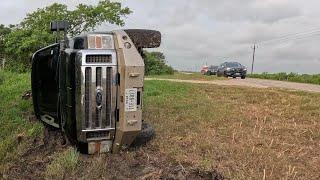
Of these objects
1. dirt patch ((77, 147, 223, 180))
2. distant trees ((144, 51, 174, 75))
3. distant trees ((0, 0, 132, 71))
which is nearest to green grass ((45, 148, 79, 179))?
dirt patch ((77, 147, 223, 180))

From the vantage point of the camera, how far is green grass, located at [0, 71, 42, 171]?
7.45 m

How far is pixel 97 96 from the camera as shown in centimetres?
627

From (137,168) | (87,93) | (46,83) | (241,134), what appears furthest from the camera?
(46,83)

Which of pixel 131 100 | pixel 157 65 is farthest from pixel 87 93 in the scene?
pixel 157 65

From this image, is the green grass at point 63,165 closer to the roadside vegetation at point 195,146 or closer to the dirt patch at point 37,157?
the roadside vegetation at point 195,146

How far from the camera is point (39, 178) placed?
605 centimetres

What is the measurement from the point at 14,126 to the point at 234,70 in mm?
28909

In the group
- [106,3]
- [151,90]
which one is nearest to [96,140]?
[151,90]

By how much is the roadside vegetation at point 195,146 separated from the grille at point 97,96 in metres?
0.47

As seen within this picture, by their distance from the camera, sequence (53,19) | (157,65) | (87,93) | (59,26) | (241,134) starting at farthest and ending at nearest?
(157,65) → (53,19) → (241,134) → (59,26) → (87,93)

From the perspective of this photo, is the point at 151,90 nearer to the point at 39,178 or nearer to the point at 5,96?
the point at 5,96

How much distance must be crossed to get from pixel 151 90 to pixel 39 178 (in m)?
7.66

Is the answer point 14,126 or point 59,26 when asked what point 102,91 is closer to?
point 59,26

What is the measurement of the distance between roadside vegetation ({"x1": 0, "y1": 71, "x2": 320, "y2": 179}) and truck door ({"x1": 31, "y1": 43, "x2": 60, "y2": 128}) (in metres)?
0.38
